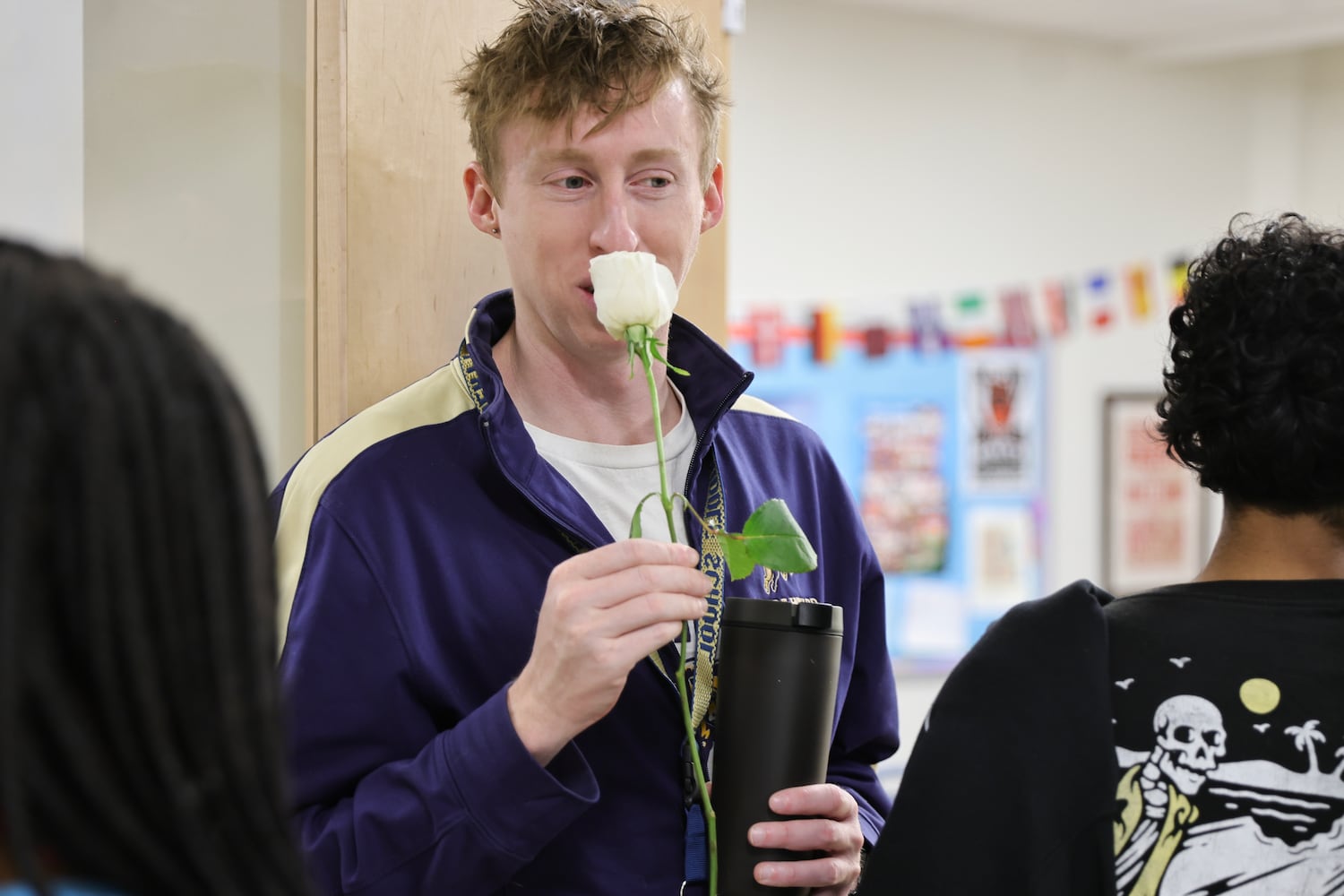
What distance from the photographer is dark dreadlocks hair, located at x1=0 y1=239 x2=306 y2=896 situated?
1.23 ft

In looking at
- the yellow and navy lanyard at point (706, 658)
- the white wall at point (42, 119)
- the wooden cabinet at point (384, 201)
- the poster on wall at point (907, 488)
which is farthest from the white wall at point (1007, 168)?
the yellow and navy lanyard at point (706, 658)

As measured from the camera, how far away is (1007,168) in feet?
14.4

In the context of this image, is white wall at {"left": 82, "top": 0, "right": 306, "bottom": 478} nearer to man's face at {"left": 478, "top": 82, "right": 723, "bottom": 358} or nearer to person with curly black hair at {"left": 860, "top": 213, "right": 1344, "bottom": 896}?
man's face at {"left": 478, "top": 82, "right": 723, "bottom": 358}

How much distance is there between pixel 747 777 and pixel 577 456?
1.24ft

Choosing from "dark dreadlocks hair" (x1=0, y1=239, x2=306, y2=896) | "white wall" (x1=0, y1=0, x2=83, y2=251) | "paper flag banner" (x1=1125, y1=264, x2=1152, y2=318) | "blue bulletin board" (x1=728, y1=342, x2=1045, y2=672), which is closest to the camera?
"dark dreadlocks hair" (x1=0, y1=239, x2=306, y2=896)

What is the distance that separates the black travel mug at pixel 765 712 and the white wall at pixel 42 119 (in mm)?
848

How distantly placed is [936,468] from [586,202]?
3.32m

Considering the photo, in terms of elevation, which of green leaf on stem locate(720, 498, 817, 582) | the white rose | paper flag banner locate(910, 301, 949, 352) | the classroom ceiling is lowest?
green leaf on stem locate(720, 498, 817, 582)

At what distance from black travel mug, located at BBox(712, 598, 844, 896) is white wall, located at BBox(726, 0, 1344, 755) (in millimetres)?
3038

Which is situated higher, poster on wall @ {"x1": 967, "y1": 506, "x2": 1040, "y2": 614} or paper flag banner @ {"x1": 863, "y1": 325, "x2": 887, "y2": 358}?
paper flag banner @ {"x1": 863, "y1": 325, "x2": 887, "y2": 358}

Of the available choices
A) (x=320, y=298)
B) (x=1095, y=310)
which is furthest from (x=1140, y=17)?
(x=320, y=298)

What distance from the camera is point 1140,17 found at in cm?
420

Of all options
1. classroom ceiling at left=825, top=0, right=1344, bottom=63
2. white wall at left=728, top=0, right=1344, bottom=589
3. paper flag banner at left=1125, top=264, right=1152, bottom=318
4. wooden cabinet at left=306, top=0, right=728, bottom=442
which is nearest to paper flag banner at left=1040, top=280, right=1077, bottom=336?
white wall at left=728, top=0, right=1344, bottom=589

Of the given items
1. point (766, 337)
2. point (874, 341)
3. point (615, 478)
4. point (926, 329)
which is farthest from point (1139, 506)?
point (615, 478)
